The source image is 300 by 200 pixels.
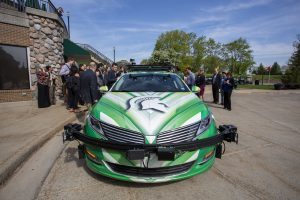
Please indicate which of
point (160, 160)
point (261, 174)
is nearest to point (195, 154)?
point (160, 160)

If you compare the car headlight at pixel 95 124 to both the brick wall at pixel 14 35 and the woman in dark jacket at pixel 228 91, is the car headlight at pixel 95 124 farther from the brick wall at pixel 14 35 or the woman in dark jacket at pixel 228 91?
the brick wall at pixel 14 35

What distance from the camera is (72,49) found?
48.9 ft

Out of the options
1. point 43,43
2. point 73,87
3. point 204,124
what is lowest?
point 204,124

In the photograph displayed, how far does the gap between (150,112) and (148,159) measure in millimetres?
661

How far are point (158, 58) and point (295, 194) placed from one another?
48.9m

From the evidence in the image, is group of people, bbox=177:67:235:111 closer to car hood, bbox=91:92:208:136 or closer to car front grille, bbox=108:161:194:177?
car hood, bbox=91:92:208:136

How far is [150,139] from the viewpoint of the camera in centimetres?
304

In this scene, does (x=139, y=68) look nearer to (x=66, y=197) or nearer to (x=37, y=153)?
(x=37, y=153)

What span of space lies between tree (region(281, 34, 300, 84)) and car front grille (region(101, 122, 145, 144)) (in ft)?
116

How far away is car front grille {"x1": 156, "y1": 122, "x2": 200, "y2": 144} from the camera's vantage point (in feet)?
10.1

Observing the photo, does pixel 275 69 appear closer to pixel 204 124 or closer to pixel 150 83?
pixel 150 83

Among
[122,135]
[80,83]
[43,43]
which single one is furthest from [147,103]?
[43,43]

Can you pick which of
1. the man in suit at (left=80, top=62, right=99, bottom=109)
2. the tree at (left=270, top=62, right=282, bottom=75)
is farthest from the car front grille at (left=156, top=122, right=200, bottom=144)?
the tree at (left=270, top=62, right=282, bottom=75)

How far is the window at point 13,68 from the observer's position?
34.1 ft
